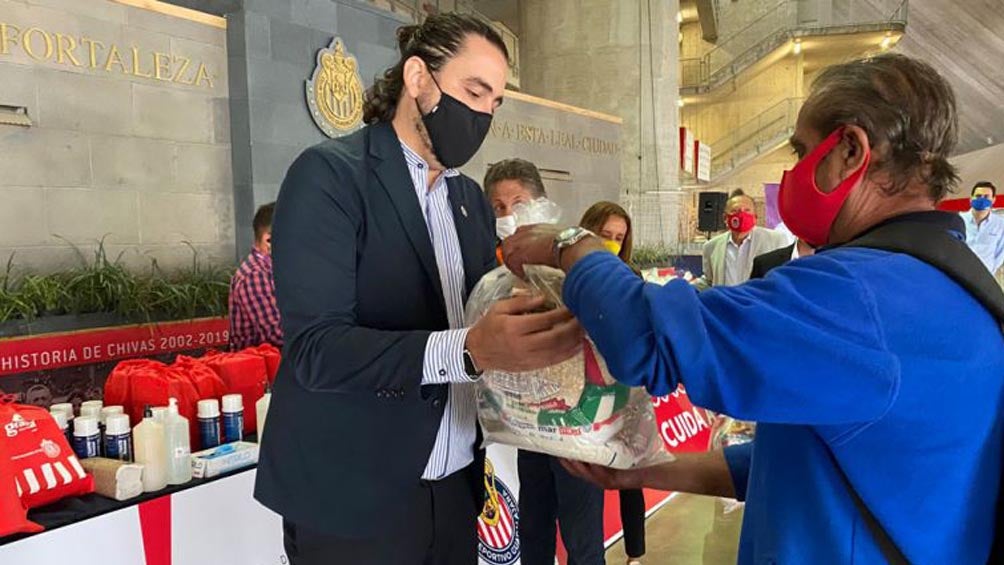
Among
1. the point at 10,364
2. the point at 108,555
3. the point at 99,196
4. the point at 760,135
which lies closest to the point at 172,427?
the point at 108,555

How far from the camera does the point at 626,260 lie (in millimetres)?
3109

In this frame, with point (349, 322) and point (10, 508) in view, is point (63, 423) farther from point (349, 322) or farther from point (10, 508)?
point (349, 322)

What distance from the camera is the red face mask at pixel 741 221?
4.93 metres

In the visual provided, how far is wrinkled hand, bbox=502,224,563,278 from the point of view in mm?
1066

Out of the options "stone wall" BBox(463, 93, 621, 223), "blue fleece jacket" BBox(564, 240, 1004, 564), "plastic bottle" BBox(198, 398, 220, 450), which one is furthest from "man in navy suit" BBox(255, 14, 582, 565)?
"stone wall" BBox(463, 93, 621, 223)

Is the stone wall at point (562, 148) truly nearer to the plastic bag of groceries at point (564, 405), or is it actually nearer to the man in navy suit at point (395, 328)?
the man in navy suit at point (395, 328)

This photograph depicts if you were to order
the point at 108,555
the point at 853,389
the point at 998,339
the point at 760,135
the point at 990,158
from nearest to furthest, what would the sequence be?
the point at 853,389 < the point at 998,339 < the point at 108,555 < the point at 990,158 < the point at 760,135

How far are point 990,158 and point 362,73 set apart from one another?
46.7 feet

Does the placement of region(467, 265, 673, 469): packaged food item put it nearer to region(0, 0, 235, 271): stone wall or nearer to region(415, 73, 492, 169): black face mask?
region(415, 73, 492, 169): black face mask

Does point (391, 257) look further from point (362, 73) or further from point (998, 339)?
point (362, 73)

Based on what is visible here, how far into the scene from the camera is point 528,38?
40.9 feet

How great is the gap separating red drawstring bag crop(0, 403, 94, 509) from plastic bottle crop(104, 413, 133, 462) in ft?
0.34

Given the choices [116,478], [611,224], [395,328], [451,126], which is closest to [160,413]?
[116,478]

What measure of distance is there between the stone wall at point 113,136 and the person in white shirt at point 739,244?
3.47m
